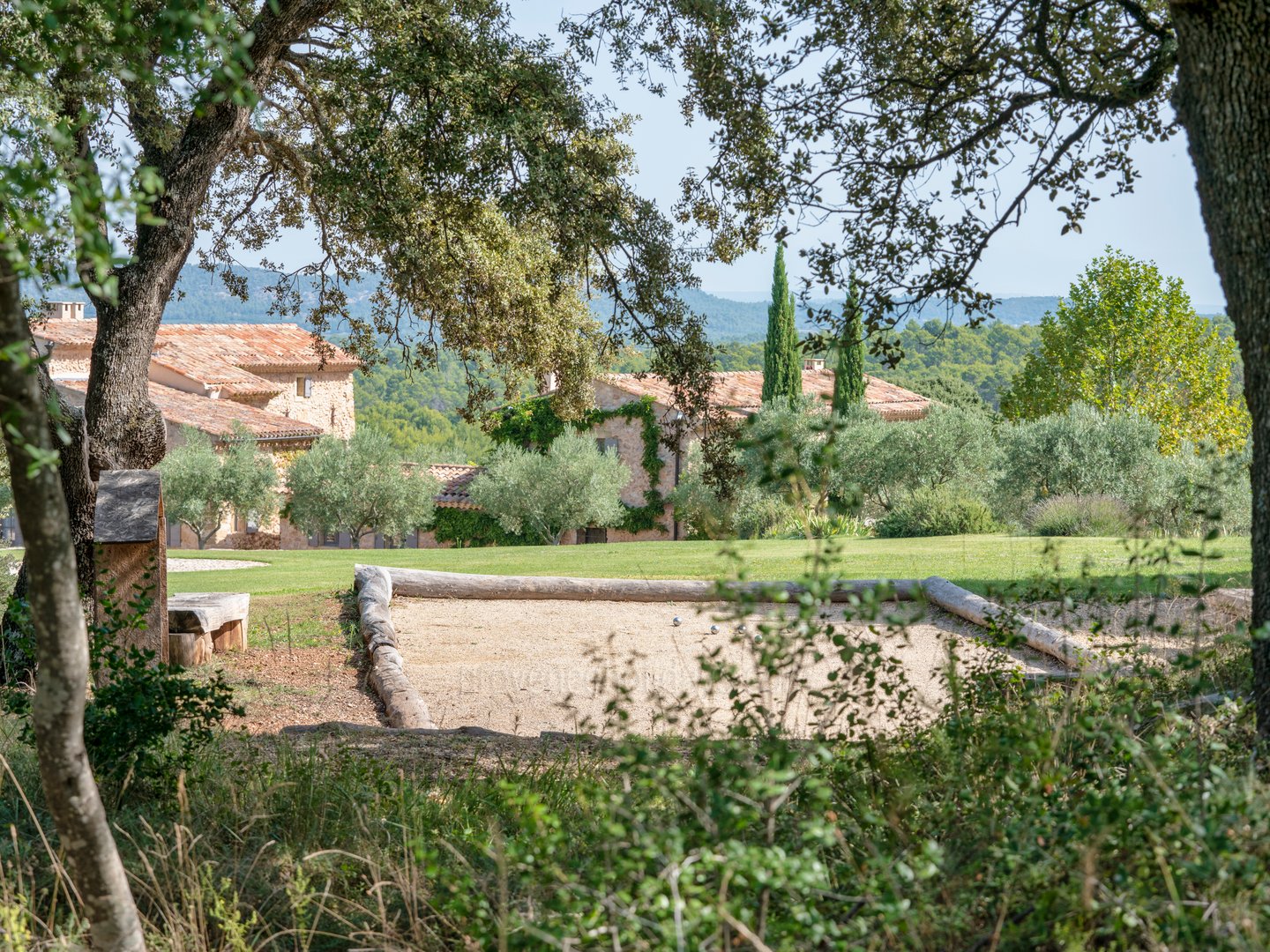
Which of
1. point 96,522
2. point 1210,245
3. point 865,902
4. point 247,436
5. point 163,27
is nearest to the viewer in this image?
point 163,27

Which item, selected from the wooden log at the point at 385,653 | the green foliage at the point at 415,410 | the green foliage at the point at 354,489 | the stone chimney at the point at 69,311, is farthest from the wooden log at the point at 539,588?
the green foliage at the point at 415,410

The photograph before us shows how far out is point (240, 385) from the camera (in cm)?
3853

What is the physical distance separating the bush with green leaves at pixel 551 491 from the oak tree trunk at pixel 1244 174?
98.3ft

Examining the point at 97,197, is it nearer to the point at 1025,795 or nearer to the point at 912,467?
the point at 1025,795

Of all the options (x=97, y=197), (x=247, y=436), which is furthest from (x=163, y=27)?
(x=247, y=436)

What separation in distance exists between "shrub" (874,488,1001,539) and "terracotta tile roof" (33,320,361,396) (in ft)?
74.1

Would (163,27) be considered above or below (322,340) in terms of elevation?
below

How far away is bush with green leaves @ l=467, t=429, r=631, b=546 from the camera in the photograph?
33312 mm

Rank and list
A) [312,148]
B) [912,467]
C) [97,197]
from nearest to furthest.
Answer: [97,197]
[312,148]
[912,467]

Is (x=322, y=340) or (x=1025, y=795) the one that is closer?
(x=1025, y=795)

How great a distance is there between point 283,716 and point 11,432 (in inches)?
193

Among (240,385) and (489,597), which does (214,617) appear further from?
(240,385)

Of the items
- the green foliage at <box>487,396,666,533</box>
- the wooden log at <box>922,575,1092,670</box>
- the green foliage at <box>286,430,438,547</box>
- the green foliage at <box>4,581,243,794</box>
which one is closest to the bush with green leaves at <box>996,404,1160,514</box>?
the wooden log at <box>922,575,1092,670</box>

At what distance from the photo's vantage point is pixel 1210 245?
346 cm
